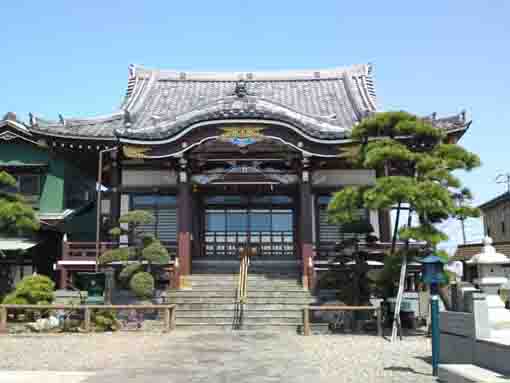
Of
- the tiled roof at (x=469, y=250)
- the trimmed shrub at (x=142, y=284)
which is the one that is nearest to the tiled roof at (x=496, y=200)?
the tiled roof at (x=469, y=250)

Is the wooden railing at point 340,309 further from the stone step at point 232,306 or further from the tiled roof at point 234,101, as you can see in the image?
the tiled roof at point 234,101

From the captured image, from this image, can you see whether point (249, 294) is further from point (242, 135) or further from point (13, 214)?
point (13, 214)

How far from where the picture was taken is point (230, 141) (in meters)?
17.9

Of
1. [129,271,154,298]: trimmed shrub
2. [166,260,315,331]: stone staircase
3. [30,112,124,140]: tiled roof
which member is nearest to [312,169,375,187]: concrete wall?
[166,260,315,331]: stone staircase

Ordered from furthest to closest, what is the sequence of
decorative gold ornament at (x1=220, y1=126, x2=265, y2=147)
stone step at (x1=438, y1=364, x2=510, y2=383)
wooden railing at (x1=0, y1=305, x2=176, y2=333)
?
decorative gold ornament at (x1=220, y1=126, x2=265, y2=147) < wooden railing at (x1=0, y1=305, x2=176, y2=333) < stone step at (x1=438, y1=364, x2=510, y2=383)

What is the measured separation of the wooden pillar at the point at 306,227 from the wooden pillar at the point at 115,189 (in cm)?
703

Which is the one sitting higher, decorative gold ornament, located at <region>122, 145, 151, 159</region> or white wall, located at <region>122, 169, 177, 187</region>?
decorative gold ornament, located at <region>122, 145, 151, 159</region>

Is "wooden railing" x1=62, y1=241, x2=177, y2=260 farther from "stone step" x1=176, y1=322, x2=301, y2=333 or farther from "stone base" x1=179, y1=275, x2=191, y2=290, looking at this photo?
"stone step" x1=176, y1=322, x2=301, y2=333

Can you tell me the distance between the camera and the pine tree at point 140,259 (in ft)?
49.5

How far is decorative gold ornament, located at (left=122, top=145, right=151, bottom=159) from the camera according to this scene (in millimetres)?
17875

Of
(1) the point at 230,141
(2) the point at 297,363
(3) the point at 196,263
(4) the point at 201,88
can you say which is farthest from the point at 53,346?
(4) the point at 201,88

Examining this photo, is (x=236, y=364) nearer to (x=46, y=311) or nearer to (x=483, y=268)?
(x=483, y=268)

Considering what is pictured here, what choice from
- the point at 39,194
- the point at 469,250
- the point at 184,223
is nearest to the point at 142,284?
the point at 184,223

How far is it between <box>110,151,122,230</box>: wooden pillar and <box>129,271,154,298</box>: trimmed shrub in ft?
14.5
